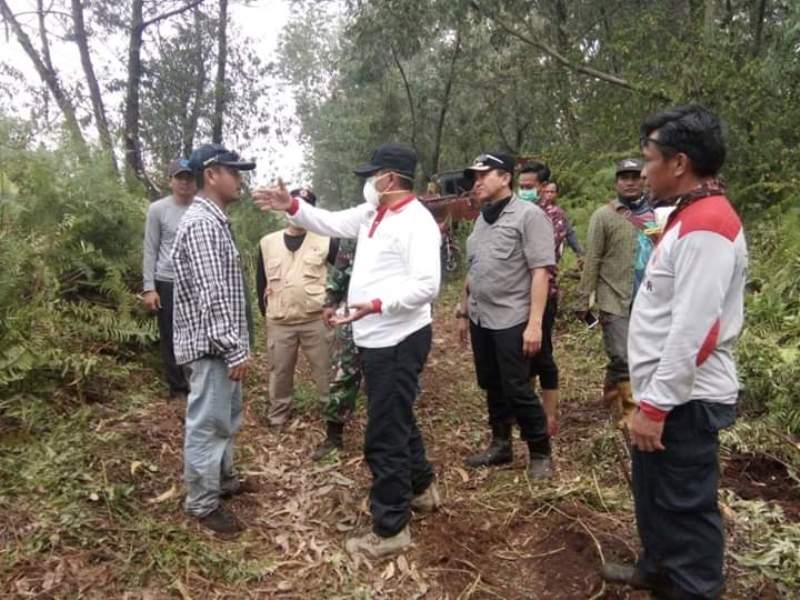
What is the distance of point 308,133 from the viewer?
116 feet

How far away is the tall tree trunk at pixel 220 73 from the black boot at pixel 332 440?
11884 millimetres

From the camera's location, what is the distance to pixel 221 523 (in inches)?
140

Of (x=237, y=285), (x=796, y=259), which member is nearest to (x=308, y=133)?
(x=796, y=259)

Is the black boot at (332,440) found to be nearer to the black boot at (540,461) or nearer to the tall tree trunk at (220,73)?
the black boot at (540,461)

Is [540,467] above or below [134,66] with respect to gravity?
below

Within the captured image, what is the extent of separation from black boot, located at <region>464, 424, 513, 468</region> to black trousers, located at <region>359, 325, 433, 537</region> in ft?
3.83

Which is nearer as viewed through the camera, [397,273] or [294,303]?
[397,273]

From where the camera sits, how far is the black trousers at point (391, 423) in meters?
3.30

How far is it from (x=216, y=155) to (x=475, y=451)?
275cm

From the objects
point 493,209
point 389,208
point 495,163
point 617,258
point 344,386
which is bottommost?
point 344,386

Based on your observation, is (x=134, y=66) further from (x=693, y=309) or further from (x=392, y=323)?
(x=693, y=309)

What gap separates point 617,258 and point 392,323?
7.44 ft

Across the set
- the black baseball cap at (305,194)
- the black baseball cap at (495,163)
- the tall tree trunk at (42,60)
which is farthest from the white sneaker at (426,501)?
the tall tree trunk at (42,60)

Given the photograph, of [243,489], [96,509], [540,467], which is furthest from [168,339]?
[540,467]
